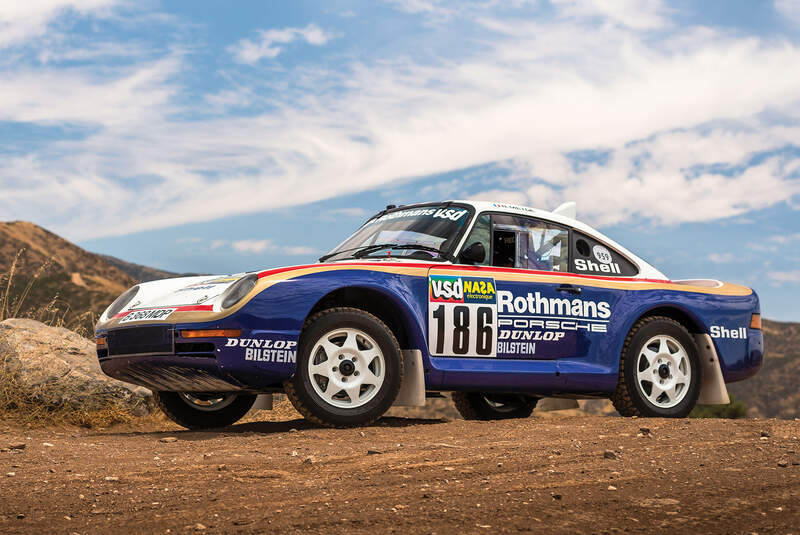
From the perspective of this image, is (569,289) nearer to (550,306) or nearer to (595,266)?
(550,306)

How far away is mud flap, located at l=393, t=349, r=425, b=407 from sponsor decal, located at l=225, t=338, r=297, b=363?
38.1 inches

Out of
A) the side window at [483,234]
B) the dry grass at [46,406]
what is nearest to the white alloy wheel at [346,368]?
the side window at [483,234]

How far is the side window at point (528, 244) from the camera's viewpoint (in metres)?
7.84

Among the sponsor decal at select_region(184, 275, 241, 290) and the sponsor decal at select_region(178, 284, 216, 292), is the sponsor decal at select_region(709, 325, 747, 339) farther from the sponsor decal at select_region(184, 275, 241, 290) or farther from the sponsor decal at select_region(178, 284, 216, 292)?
the sponsor decal at select_region(178, 284, 216, 292)

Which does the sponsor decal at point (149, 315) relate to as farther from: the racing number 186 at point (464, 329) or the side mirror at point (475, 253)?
the side mirror at point (475, 253)

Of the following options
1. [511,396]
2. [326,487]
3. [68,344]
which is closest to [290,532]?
[326,487]

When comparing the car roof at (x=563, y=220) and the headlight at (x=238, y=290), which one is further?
the car roof at (x=563, y=220)

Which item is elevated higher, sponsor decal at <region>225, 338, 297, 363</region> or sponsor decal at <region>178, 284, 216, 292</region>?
sponsor decal at <region>178, 284, 216, 292</region>

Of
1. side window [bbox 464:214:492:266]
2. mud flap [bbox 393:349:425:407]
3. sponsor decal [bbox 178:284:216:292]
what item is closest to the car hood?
sponsor decal [bbox 178:284:216:292]

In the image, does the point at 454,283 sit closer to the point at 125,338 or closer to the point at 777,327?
the point at 125,338

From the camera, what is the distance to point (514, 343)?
7.51 metres

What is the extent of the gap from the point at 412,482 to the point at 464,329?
8.42ft

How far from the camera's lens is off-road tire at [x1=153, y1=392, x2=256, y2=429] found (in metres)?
8.22

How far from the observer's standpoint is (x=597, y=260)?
332 inches
